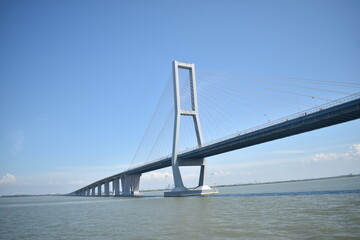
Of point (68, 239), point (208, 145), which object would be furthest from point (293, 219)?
point (208, 145)

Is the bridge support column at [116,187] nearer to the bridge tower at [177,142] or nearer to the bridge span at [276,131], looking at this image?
the bridge span at [276,131]

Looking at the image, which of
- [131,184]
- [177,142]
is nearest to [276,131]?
[177,142]

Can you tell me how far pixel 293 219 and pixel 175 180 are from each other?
119 ft

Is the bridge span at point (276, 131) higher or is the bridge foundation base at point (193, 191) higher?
the bridge span at point (276, 131)

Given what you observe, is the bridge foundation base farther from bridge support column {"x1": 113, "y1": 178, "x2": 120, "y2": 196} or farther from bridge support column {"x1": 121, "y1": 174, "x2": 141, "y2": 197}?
bridge support column {"x1": 113, "y1": 178, "x2": 120, "y2": 196}

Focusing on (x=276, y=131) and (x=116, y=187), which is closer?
(x=276, y=131)

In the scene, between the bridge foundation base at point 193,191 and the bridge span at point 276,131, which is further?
the bridge foundation base at point 193,191

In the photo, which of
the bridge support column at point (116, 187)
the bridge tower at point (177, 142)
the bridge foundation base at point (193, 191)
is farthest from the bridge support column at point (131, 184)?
the bridge foundation base at point (193, 191)

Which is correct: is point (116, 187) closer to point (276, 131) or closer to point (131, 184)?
point (131, 184)

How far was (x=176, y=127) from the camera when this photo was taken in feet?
152

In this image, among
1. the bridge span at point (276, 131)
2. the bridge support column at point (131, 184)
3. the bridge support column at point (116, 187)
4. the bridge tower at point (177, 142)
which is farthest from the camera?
the bridge support column at point (116, 187)

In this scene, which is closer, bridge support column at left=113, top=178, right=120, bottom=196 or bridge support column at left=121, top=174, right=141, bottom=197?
bridge support column at left=121, top=174, right=141, bottom=197

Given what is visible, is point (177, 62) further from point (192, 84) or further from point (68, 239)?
point (68, 239)

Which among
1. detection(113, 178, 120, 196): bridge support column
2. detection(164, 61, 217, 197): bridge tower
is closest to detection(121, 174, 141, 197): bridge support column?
detection(113, 178, 120, 196): bridge support column
